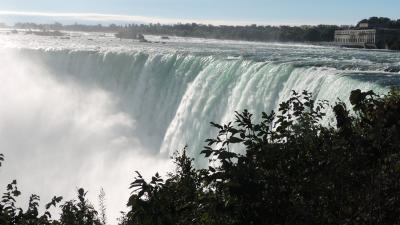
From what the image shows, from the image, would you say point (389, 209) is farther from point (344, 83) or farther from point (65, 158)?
point (65, 158)

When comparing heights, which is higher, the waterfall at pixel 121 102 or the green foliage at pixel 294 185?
the green foliage at pixel 294 185

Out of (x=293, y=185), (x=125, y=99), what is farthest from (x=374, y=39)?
(x=293, y=185)

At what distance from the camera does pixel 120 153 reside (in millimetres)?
22312

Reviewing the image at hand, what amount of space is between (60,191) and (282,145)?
17.7m

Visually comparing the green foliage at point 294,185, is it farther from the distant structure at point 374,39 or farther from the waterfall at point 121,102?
the distant structure at point 374,39

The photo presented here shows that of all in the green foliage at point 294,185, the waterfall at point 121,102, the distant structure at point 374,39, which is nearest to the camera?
the green foliage at point 294,185

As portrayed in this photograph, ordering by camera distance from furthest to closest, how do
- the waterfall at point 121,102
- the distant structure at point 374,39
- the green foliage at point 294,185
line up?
the distant structure at point 374,39 → the waterfall at point 121,102 → the green foliage at point 294,185

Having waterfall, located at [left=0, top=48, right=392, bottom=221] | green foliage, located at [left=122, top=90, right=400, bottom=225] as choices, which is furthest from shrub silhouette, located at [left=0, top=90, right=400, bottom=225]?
waterfall, located at [left=0, top=48, right=392, bottom=221]

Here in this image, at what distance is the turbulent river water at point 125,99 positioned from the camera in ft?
50.4

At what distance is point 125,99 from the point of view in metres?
25.3

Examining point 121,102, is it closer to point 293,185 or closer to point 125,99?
point 125,99

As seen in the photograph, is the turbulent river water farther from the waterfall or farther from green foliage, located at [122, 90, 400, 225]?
green foliage, located at [122, 90, 400, 225]

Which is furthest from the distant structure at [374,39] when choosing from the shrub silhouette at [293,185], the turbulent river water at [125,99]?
the shrub silhouette at [293,185]

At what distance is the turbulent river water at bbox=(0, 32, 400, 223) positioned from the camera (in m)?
15.4
